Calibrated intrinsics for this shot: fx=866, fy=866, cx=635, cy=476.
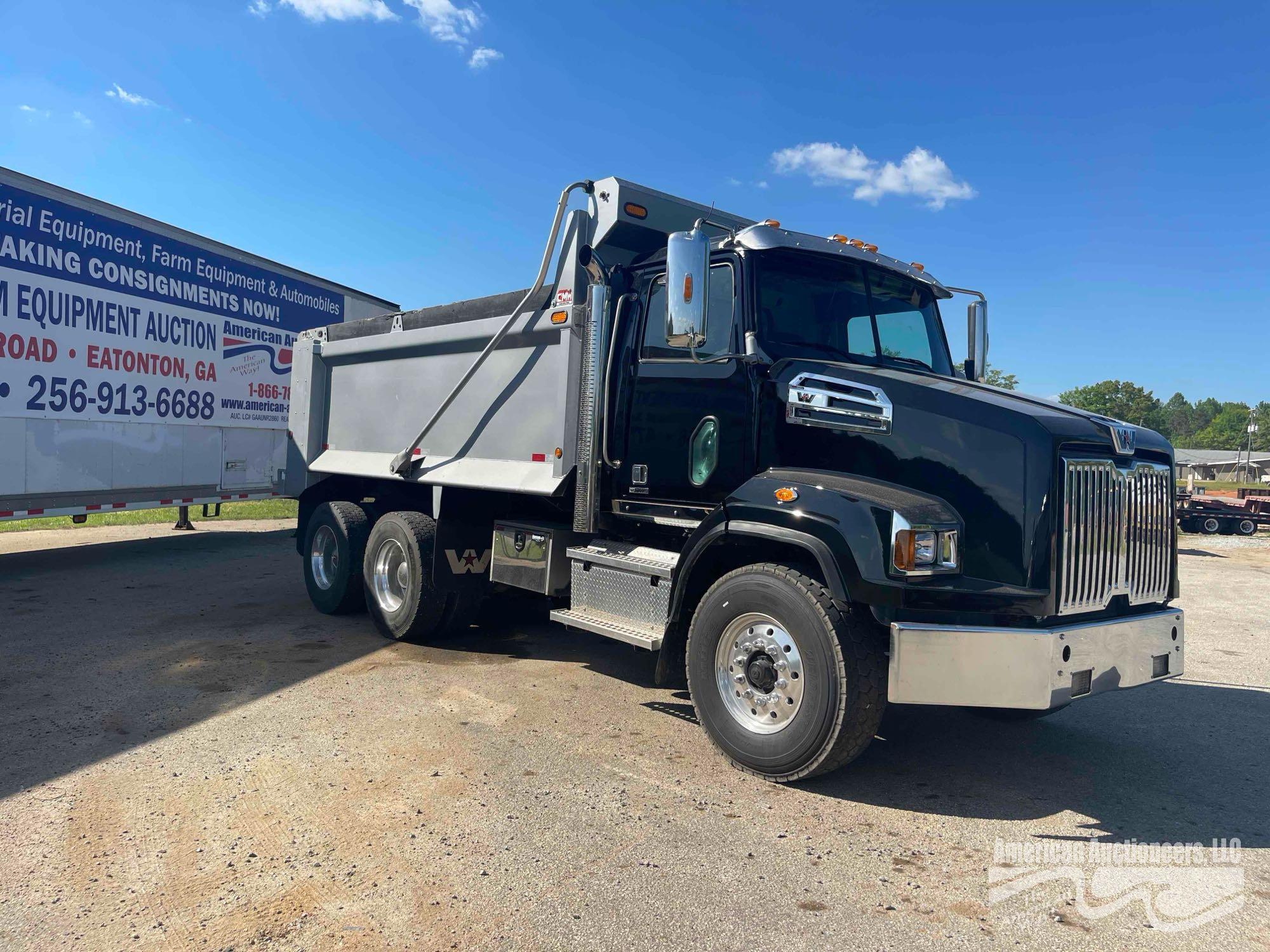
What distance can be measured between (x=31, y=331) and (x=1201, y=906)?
1084 centimetres

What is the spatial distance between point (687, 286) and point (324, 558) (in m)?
5.35

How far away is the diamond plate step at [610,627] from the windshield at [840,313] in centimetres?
177

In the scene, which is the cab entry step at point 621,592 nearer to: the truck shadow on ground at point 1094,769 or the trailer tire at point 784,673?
the trailer tire at point 784,673

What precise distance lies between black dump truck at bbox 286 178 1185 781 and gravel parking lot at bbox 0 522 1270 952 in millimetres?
454

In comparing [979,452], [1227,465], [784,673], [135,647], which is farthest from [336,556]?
[1227,465]

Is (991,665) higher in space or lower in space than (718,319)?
lower

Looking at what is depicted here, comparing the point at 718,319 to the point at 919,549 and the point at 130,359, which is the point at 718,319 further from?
the point at 130,359

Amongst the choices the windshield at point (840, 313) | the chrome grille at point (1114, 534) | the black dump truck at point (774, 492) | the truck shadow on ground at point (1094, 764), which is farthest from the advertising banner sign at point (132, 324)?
the chrome grille at point (1114, 534)

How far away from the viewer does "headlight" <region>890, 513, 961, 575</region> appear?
3834 millimetres

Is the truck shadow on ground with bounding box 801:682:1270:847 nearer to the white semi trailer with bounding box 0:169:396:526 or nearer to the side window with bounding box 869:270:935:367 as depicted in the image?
the side window with bounding box 869:270:935:367

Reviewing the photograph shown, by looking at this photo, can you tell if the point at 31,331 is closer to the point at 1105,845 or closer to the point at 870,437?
the point at 870,437

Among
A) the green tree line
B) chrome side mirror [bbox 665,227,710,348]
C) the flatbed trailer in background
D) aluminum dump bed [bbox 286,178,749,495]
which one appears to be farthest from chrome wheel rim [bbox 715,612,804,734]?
the green tree line

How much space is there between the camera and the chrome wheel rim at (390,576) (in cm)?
721

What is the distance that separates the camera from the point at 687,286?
14.4ft
